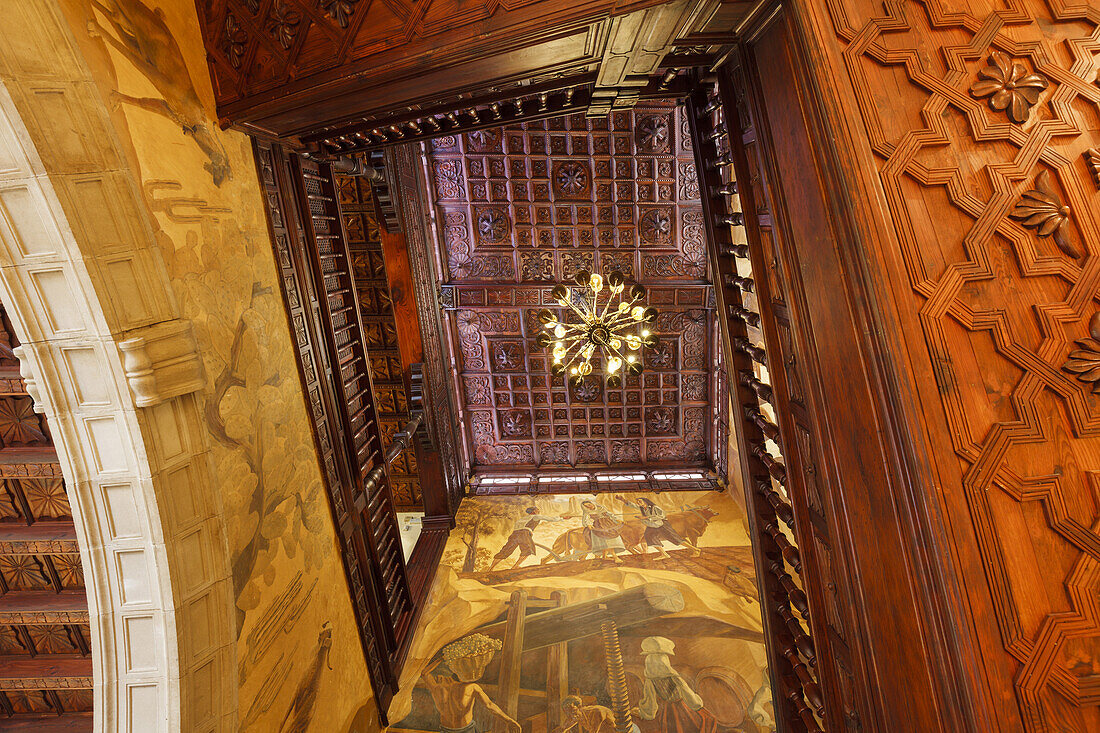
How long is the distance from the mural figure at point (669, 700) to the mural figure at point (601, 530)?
52.8 inches

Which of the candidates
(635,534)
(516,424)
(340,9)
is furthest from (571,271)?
(340,9)

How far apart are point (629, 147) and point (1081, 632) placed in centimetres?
597

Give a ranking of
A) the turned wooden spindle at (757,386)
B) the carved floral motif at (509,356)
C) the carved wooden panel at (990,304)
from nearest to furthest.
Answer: the carved wooden panel at (990,304), the turned wooden spindle at (757,386), the carved floral motif at (509,356)

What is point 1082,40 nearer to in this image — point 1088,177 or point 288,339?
point 1088,177

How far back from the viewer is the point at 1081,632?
135 cm

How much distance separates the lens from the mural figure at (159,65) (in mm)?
2076

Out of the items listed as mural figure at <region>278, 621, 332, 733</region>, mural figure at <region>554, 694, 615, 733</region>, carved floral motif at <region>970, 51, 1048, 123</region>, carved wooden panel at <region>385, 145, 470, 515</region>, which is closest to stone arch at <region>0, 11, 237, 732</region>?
mural figure at <region>278, 621, 332, 733</region>

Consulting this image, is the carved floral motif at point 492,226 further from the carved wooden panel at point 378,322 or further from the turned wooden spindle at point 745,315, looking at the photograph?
the turned wooden spindle at point 745,315

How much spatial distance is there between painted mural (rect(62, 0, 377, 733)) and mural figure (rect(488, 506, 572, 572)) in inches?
118

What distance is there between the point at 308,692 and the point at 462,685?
203cm

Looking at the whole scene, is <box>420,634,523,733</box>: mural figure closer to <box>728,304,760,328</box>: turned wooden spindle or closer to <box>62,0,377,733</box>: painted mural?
<box>62,0,377,733</box>: painted mural

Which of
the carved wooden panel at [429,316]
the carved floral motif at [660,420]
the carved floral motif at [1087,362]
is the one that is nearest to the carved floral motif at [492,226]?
the carved wooden panel at [429,316]

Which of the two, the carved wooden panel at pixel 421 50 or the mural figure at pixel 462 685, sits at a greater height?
the carved wooden panel at pixel 421 50

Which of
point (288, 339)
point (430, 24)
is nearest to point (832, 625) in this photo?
point (430, 24)
